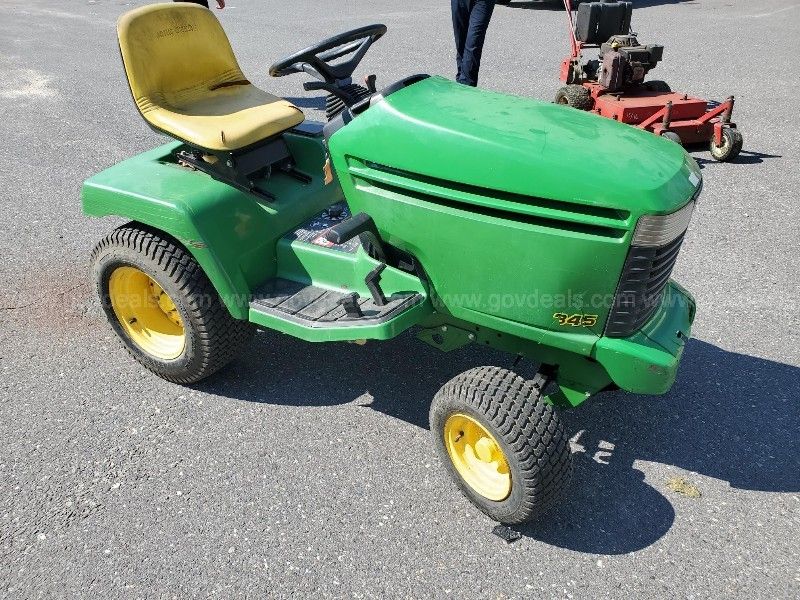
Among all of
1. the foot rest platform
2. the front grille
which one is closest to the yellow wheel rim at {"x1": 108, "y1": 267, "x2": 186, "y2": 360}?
the foot rest platform

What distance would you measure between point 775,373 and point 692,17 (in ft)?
29.2

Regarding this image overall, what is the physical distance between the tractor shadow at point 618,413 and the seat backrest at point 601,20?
12.3ft

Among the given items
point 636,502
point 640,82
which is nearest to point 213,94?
point 636,502

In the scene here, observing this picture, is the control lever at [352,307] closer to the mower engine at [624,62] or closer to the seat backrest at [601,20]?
the mower engine at [624,62]

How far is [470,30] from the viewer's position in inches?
214

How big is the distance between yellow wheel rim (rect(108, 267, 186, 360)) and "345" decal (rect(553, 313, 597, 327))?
1.68 meters

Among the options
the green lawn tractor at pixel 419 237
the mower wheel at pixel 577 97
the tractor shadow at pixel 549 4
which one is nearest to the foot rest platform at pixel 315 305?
the green lawn tractor at pixel 419 237

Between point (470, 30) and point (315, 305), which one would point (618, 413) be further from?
point (470, 30)

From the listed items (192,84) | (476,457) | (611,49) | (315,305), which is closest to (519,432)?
(476,457)

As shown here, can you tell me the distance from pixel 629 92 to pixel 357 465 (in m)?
4.31

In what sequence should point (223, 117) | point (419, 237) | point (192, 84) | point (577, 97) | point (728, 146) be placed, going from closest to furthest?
point (419, 237)
point (223, 117)
point (192, 84)
point (728, 146)
point (577, 97)

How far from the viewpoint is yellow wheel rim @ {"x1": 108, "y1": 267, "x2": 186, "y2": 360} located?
3033mm

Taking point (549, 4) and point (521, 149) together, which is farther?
point (549, 4)

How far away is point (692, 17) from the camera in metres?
10.2
